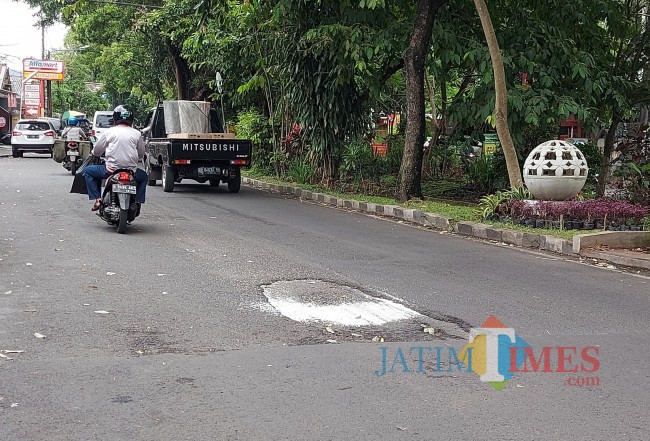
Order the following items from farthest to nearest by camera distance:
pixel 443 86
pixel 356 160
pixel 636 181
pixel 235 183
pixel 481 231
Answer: pixel 443 86 → pixel 356 160 → pixel 235 183 → pixel 636 181 → pixel 481 231

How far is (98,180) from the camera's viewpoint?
1152cm

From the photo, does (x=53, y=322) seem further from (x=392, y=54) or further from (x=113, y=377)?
(x=392, y=54)

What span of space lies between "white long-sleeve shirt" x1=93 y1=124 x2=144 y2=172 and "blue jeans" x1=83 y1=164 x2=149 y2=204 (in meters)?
0.15

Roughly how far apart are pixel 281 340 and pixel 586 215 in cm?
740

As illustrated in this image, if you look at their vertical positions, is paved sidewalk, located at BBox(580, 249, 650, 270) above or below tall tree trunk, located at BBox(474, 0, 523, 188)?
below

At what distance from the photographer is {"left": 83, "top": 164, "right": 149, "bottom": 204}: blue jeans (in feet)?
36.8

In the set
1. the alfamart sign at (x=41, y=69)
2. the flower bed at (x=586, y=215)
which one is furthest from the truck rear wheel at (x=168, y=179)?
the alfamart sign at (x=41, y=69)

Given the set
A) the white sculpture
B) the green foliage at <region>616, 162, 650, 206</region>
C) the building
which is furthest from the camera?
the building

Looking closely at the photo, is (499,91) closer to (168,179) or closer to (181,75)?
(168,179)

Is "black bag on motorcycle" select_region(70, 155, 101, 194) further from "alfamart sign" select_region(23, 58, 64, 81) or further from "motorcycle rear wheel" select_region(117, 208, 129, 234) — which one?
"alfamart sign" select_region(23, 58, 64, 81)

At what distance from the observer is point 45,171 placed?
78.3ft

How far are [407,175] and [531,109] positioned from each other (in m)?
2.82

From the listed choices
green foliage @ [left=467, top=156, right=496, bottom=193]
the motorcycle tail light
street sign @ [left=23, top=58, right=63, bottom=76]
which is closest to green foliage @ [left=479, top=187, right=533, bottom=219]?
green foliage @ [left=467, top=156, right=496, bottom=193]

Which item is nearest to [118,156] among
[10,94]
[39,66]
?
[39,66]
